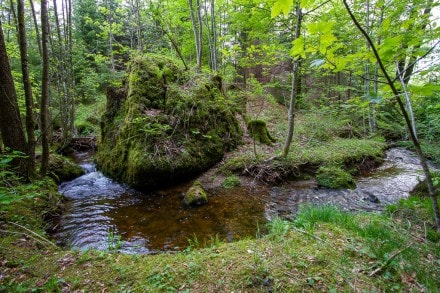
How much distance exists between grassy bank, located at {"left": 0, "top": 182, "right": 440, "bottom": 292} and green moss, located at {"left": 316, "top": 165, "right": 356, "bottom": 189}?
11.2ft

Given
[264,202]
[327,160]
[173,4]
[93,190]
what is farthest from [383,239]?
[173,4]

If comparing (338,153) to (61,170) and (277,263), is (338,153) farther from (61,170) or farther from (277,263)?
(61,170)

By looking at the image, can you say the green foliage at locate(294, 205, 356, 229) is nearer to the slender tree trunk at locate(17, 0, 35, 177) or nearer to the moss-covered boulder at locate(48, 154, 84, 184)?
the slender tree trunk at locate(17, 0, 35, 177)

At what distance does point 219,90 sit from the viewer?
31.1 feet

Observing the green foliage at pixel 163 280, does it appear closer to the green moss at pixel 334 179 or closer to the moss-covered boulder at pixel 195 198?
the moss-covered boulder at pixel 195 198

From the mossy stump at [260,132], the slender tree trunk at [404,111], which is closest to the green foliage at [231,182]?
the mossy stump at [260,132]

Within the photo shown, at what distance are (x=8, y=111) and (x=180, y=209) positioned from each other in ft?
13.3

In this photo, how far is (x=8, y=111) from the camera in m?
4.69

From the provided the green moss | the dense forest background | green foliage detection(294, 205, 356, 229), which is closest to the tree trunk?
the dense forest background

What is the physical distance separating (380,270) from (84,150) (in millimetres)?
12809

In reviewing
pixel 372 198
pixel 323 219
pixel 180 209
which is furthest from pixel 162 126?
pixel 372 198

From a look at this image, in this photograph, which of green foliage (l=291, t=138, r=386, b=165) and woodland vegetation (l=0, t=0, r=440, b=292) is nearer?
→ woodland vegetation (l=0, t=0, r=440, b=292)

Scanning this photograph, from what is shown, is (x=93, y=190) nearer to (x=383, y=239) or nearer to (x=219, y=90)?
(x=219, y=90)

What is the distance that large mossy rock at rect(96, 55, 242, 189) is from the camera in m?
6.76
